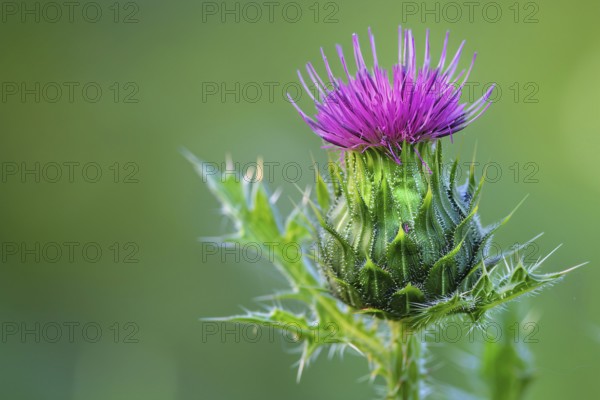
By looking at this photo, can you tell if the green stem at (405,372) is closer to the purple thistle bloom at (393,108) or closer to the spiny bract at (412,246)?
the spiny bract at (412,246)

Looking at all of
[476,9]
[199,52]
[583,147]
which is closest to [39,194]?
[199,52]

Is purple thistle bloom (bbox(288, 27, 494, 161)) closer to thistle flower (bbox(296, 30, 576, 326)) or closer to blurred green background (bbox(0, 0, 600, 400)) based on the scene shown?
thistle flower (bbox(296, 30, 576, 326))

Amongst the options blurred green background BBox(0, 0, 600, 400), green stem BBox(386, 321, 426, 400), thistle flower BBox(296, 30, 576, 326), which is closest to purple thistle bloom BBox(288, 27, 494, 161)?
thistle flower BBox(296, 30, 576, 326)

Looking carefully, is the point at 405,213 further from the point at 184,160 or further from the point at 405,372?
the point at 184,160

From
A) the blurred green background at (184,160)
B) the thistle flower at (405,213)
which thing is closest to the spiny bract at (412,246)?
the thistle flower at (405,213)

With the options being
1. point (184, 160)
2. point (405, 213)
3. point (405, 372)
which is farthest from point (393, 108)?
point (184, 160)

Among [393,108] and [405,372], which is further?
[405,372]
